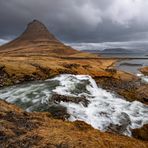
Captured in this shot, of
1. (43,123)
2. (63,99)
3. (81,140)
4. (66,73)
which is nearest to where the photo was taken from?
(81,140)

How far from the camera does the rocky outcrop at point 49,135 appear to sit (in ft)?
60.5

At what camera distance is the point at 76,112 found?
31.7 meters

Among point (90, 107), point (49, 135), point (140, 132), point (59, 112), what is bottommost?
point (140, 132)

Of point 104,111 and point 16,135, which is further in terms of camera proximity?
point 104,111

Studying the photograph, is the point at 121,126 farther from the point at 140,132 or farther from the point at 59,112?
the point at 59,112

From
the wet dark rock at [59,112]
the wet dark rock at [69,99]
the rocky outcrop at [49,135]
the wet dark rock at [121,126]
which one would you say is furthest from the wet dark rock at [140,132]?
the wet dark rock at [69,99]

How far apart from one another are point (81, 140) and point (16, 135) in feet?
15.0

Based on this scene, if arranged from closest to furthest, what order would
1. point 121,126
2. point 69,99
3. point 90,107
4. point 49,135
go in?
point 49,135 < point 121,126 < point 90,107 < point 69,99

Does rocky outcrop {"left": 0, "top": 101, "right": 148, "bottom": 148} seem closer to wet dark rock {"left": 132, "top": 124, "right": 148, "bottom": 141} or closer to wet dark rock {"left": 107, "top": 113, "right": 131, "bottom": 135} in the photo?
wet dark rock {"left": 107, "top": 113, "right": 131, "bottom": 135}

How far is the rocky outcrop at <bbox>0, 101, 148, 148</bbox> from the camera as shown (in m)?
18.4

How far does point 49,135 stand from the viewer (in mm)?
19688

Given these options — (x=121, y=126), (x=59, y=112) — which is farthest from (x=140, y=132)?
(x=59, y=112)

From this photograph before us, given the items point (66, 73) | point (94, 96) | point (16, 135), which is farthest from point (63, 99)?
point (66, 73)

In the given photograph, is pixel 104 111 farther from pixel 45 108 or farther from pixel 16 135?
pixel 16 135
